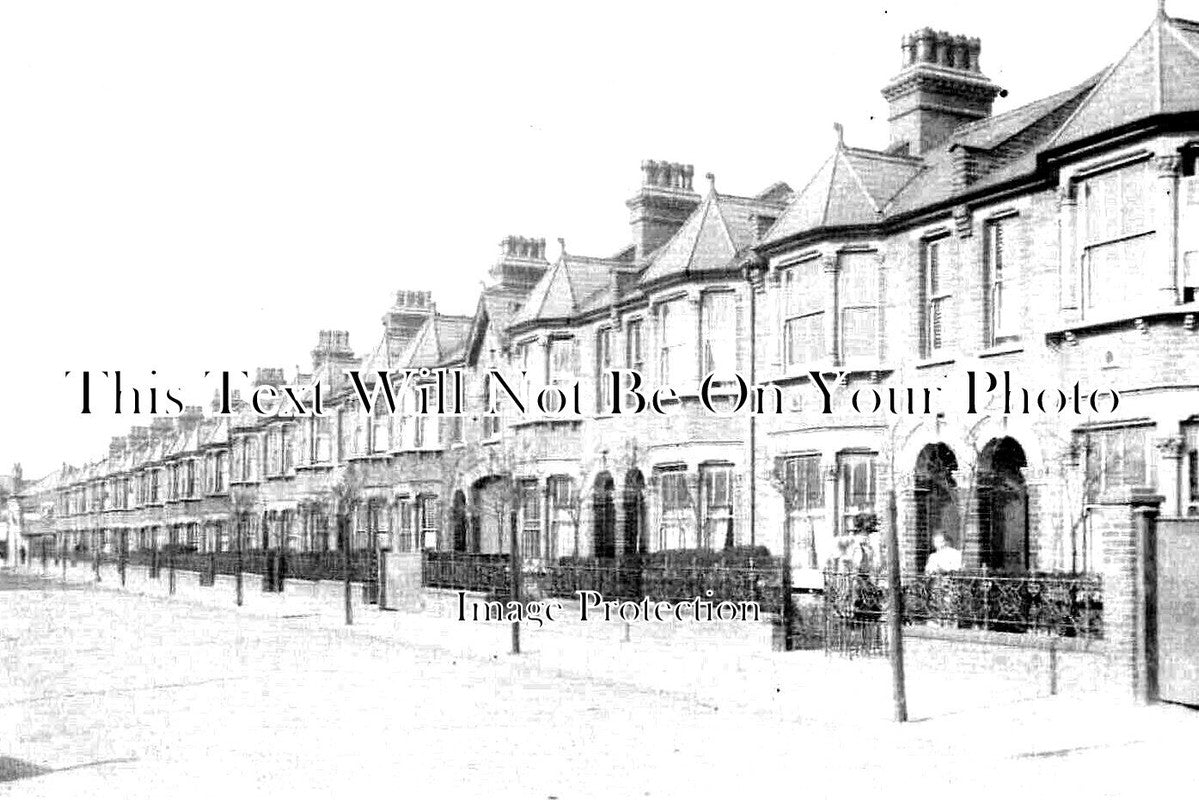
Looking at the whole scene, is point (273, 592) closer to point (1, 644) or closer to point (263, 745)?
point (1, 644)

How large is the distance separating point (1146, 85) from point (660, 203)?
670 inches

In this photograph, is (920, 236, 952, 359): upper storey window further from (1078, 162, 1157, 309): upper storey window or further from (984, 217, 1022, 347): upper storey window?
(1078, 162, 1157, 309): upper storey window

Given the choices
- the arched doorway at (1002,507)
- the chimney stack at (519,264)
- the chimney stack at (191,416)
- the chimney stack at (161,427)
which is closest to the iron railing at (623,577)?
the arched doorway at (1002,507)

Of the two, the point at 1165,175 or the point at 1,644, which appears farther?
the point at 1,644

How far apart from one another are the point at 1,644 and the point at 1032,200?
1945cm

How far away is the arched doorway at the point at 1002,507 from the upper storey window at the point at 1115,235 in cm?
305

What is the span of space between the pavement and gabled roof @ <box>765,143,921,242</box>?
8.05 meters

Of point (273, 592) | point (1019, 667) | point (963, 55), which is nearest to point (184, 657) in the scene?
point (1019, 667)

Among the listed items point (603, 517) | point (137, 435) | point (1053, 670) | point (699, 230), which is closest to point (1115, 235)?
point (1053, 670)

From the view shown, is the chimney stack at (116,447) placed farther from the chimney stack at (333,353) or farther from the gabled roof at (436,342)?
the gabled roof at (436,342)

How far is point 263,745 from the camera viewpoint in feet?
40.7

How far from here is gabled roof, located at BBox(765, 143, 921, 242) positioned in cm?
2466

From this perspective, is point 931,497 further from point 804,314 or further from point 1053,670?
point 1053,670

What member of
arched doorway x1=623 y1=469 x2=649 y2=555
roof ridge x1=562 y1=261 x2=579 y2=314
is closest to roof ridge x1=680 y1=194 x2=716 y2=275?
arched doorway x1=623 y1=469 x2=649 y2=555
